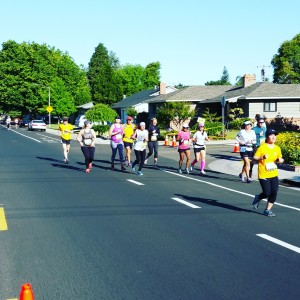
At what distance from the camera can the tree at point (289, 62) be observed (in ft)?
277

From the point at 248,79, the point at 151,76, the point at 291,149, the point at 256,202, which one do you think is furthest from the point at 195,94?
the point at 151,76

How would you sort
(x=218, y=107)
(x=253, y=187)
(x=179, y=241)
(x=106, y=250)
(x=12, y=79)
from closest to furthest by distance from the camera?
1. (x=106, y=250)
2. (x=179, y=241)
3. (x=253, y=187)
4. (x=218, y=107)
5. (x=12, y=79)

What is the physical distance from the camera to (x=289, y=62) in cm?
8631

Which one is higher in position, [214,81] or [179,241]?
[214,81]

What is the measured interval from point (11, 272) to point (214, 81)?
143m

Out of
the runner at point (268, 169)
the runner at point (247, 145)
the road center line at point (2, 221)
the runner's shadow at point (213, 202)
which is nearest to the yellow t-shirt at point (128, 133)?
the runner at point (247, 145)

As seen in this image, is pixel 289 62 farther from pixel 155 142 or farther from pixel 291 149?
pixel 155 142

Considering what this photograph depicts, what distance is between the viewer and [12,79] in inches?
3529

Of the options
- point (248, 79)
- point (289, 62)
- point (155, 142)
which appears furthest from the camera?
point (289, 62)

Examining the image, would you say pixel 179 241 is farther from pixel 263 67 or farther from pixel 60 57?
pixel 60 57

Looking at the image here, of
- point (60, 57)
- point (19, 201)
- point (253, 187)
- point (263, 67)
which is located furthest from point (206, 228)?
point (60, 57)

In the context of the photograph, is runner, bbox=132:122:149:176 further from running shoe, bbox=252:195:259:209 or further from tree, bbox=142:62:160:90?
tree, bbox=142:62:160:90

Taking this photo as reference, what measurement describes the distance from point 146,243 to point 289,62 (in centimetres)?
8322

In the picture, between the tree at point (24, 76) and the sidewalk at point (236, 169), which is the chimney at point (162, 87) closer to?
the tree at point (24, 76)
